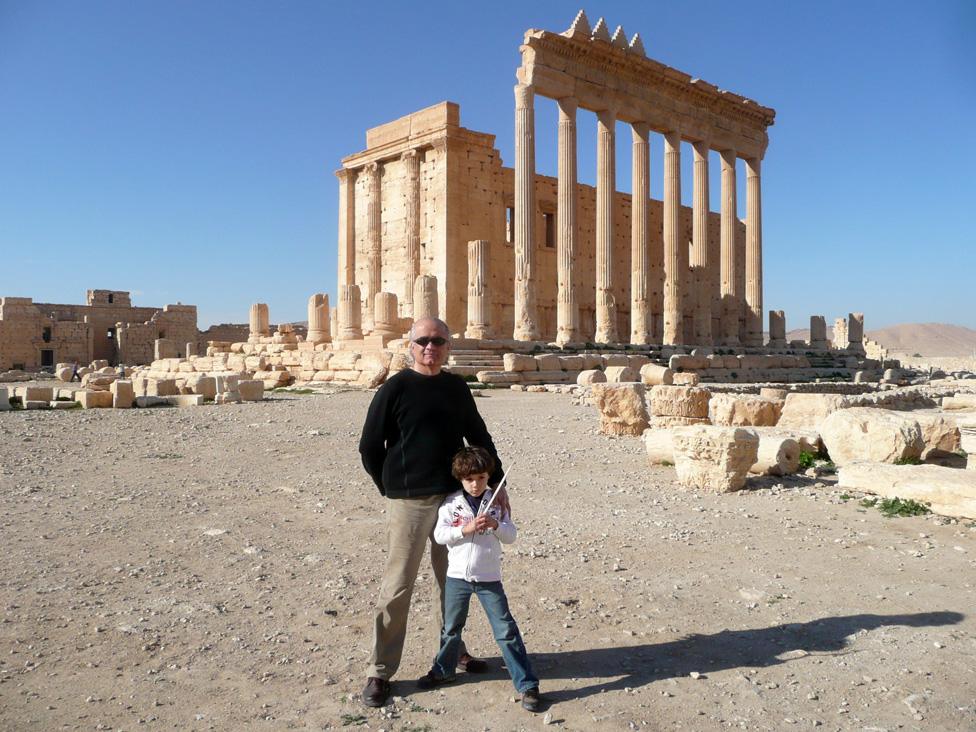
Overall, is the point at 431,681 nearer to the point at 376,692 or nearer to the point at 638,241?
the point at 376,692

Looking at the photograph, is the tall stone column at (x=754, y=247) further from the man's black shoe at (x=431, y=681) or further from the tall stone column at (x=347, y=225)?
the man's black shoe at (x=431, y=681)

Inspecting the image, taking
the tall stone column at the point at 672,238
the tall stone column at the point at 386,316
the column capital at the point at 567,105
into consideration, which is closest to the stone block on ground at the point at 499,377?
the tall stone column at the point at 386,316

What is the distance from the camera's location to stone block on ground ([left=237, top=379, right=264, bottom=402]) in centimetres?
1712

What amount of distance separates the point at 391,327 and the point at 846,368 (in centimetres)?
1933

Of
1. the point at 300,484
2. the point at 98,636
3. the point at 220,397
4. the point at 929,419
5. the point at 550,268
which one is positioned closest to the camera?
the point at 98,636

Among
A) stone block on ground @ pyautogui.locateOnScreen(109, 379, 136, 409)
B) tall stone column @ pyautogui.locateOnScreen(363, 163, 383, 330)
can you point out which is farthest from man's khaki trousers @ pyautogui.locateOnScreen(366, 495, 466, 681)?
tall stone column @ pyautogui.locateOnScreen(363, 163, 383, 330)

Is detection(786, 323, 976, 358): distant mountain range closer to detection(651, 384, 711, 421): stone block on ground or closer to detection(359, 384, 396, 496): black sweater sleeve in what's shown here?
detection(651, 384, 711, 421): stone block on ground

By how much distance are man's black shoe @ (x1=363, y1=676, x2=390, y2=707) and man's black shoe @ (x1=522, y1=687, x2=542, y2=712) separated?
61cm

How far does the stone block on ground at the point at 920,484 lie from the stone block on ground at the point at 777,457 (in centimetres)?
60

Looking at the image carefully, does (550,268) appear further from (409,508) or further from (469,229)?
(409,508)

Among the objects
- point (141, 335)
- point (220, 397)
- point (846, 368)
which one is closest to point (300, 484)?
point (220, 397)

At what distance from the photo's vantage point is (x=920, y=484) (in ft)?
21.8

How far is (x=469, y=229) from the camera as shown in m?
28.8

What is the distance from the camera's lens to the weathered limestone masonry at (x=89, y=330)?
1596 inches
